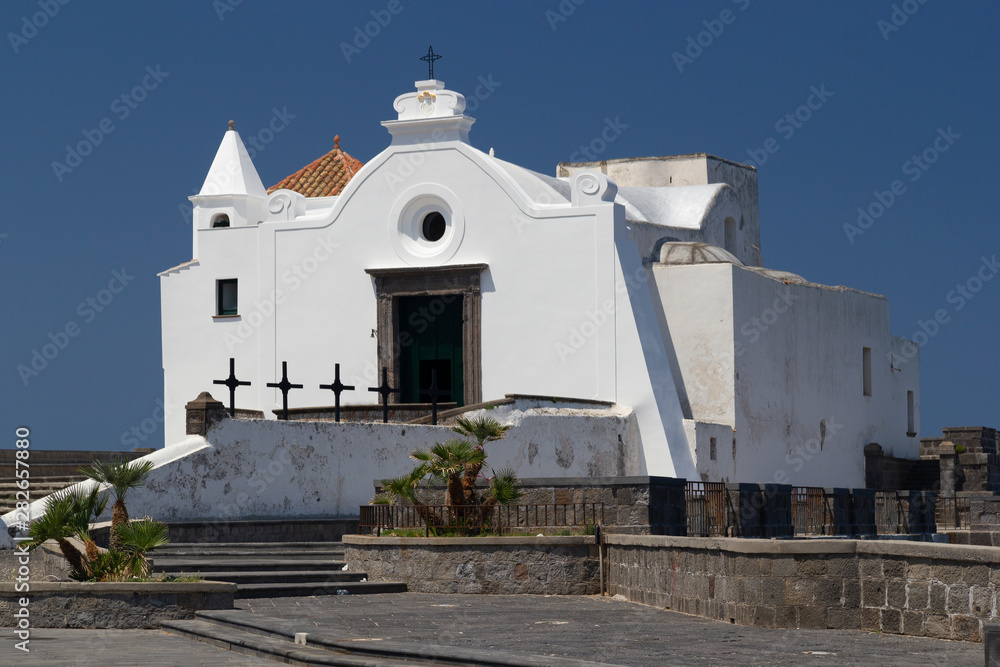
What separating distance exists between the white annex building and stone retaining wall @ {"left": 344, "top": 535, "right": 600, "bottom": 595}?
407 inches

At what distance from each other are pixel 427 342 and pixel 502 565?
13.3m

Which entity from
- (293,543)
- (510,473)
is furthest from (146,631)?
(293,543)

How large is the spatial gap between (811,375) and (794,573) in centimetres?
1971

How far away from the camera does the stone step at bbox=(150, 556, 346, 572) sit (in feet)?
53.9

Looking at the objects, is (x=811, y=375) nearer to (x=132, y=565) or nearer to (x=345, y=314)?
(x=345, y=314)

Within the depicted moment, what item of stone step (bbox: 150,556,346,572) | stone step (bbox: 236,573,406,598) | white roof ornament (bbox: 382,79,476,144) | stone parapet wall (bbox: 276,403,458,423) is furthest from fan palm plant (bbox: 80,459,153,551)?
white roof ornament (bbox: 382,79,476,144)

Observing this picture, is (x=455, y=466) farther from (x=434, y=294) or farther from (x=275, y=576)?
(x=434, y=294)

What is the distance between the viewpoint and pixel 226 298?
98.2 feet

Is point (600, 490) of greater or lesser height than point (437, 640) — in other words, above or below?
above

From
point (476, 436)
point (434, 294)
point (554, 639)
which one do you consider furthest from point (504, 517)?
point (434, 294)

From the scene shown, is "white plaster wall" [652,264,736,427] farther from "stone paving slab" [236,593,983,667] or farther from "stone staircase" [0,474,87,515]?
"stone paving slab" [236,593,983,667]

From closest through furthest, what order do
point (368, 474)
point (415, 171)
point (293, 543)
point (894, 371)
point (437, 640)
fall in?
point (437, 640) → point (293, 543) → point (368, 474) → point (415, 171) → point (894, 371)

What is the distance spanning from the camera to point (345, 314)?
1136 inches

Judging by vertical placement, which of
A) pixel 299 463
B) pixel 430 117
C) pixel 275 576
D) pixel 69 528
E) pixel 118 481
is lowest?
pixel 275 576
